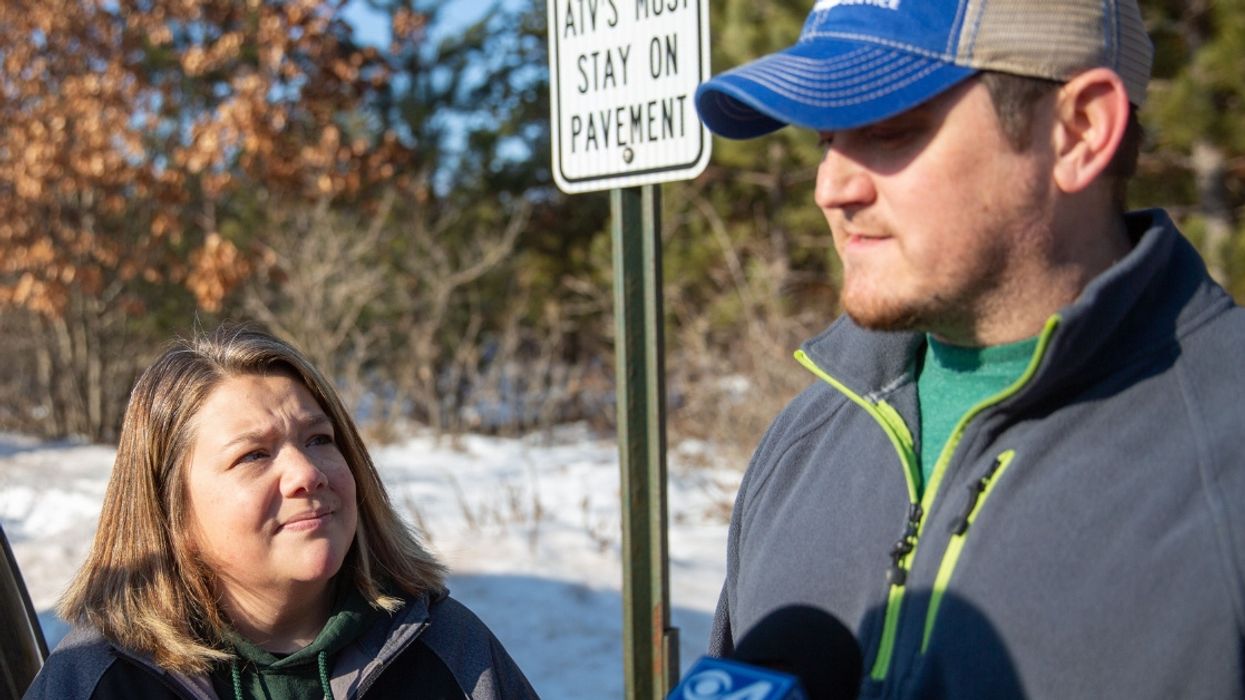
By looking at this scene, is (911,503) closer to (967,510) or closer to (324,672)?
(967,510)

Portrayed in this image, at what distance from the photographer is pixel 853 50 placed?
1.50 m

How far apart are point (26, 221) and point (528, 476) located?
5.28m

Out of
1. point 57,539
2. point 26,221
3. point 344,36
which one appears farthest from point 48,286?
point 57,539

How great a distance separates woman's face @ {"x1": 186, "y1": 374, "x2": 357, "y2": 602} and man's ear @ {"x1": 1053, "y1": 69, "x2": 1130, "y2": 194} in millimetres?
1434

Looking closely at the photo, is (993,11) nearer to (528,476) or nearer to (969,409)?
(969,409)

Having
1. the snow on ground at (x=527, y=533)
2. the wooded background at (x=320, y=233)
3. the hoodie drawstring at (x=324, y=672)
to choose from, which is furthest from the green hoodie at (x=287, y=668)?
the wooded background at (x=320, y=233)

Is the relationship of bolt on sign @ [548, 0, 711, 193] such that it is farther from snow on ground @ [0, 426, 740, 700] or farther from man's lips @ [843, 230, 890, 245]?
snow on ground @ [0, 426, 740, 700]

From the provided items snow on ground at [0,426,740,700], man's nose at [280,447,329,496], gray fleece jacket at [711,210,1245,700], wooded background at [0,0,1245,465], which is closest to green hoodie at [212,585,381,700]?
man's nose at [280,447,329,496]

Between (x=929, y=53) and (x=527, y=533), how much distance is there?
561cm

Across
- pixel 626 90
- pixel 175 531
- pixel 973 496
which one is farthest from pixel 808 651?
pixel 626 90

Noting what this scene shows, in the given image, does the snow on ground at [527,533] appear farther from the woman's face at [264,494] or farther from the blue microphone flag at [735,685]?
the blue microphone flag at [735,685]

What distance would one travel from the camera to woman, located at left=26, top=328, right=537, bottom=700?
2.24 m

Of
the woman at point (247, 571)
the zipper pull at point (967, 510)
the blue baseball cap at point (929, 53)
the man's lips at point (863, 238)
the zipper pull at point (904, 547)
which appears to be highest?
the blue baseball cap at point (929, 53)

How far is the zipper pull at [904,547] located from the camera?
59.0 inches
